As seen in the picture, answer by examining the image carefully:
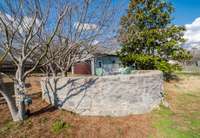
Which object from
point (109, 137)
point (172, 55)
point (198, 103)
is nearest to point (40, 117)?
point (109, 137)

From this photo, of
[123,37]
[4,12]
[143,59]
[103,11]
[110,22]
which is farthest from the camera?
[143,59]

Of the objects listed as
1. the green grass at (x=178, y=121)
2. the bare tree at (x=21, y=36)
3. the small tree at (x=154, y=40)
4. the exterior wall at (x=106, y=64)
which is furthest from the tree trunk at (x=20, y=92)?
the exterior wall at (x=106, y=64)

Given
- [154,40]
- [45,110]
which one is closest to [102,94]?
[45,110]

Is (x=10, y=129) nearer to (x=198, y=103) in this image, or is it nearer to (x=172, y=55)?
(x=198, y=103)

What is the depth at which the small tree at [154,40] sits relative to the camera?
14070mm

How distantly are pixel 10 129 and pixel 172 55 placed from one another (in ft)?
41.1

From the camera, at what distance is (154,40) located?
1420cm

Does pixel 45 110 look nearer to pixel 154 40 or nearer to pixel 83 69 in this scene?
pixel 154 40

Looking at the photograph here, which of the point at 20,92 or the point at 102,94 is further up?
the point at 20,92

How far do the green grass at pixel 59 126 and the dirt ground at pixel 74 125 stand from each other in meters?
0.06

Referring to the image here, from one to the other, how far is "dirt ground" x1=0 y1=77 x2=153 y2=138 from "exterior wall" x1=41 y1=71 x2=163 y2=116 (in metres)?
0.27

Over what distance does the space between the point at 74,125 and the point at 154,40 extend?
10636 mm

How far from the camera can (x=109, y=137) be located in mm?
5051

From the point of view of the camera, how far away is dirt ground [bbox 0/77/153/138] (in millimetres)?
5012
